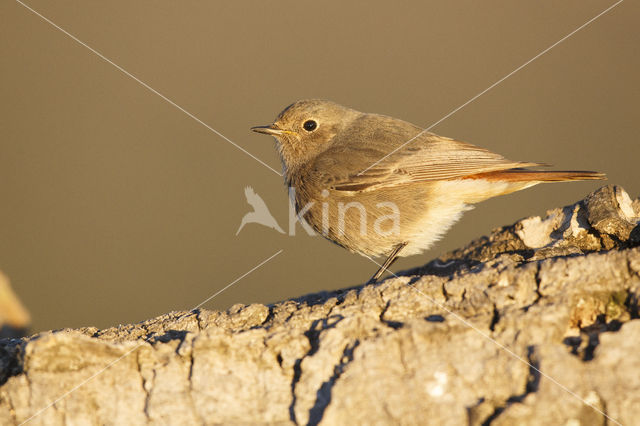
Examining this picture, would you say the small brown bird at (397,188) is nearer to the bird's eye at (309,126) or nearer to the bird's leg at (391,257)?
the bird's leg at (391,257)

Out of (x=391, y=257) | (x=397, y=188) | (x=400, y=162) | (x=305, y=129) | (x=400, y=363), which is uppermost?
(x=305, y=129)

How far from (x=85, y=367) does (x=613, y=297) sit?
219 centimetres

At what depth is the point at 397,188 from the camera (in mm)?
5270

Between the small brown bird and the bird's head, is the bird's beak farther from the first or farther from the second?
the small brown bird

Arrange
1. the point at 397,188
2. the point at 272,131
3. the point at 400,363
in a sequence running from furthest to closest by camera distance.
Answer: the point at 272,131 < the point at 397,188 < the point at 400,363

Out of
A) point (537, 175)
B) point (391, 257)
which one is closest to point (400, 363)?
point (537, 175)

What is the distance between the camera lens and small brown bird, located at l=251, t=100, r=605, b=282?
203 inches

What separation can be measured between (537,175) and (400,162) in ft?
3.69

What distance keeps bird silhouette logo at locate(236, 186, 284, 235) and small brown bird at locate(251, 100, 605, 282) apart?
12.0 feet

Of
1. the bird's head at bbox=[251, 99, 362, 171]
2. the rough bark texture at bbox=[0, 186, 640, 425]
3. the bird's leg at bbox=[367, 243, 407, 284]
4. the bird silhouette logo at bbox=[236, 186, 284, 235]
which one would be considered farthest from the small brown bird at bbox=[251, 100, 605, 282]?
the bird silhouette logo at bbox=[236, 186, 284, 235]

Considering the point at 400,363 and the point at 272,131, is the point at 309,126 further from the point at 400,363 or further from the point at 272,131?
the point at 400,363

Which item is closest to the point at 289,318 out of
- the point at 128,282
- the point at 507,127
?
the point at 128,282

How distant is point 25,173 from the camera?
995cm

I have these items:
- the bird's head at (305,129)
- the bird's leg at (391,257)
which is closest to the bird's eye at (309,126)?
the bird's head at (305,129)
